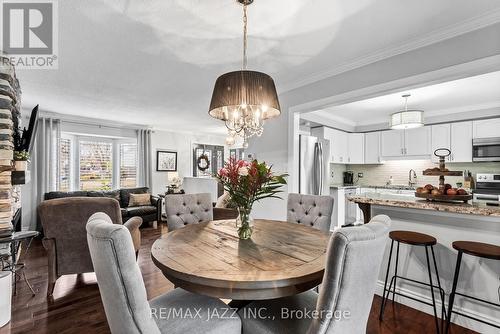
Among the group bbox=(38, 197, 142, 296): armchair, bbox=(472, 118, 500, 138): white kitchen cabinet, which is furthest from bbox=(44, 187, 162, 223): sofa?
bbox=(472, 118, 500, 138): white kitchen cabinet

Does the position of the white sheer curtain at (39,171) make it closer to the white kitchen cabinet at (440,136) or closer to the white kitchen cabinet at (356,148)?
the white kitchen cabinet at (356,148)

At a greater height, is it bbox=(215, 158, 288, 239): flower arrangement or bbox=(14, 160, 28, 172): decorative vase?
bbox=(14, 160, 28, 172): decorative vase

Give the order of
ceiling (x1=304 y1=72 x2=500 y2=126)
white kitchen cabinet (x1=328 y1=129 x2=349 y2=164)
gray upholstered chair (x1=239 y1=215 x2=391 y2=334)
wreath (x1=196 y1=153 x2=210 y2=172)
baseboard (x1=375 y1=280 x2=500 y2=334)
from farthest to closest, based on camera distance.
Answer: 1. wreath (x1=196 y1=153 x2=210 y2=172)
2. white kitchen cabinet (x1=328 y1=129 x2=349 y2=164)
3. ceiling (x1=304 y1=72 x2=500 y2=126)
4. baseboard (x1=375 y1=280 x2=500 y2=334)
5. gray upholstered chair (x1=239 y1=215 x2=391 y2=334)

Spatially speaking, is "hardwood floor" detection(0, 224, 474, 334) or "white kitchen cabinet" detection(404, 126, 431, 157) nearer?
"hardwood floor" detection(0, 224, 474, 334)

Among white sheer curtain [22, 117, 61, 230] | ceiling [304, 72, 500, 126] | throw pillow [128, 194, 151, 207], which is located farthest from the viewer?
throw pillow [128, 194, 151, 207]

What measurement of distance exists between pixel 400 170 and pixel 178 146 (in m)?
5.79

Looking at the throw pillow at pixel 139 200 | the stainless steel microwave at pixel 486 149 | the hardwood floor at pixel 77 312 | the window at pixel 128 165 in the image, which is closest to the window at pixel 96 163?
the window at pixel 128 165

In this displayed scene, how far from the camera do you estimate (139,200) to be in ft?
17.9

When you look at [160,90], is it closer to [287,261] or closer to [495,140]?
[287,261]

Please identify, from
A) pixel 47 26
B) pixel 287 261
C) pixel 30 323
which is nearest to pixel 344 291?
pixel 287 261

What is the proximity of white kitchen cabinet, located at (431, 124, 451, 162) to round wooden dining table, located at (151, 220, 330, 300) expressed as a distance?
4.44m

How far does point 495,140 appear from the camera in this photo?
13.6ft

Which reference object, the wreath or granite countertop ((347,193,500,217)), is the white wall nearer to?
the wreath

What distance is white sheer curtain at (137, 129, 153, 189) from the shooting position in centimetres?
619
